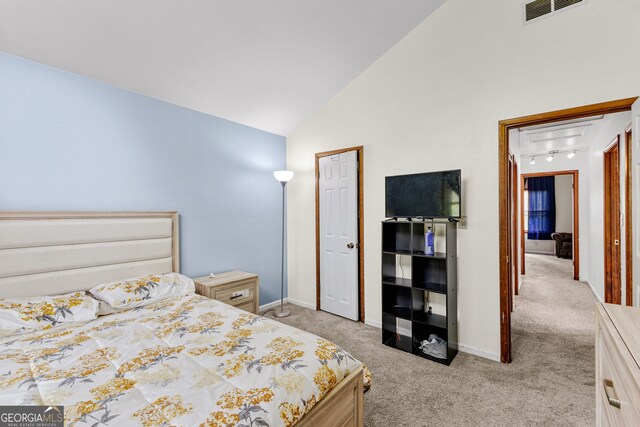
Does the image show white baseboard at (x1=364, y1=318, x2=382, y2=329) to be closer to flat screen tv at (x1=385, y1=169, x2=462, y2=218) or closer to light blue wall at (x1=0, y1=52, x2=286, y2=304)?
flat screen tv at (x1=385, y1=169, x2=462, y2=218)

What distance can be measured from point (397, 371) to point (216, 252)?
2.26 m

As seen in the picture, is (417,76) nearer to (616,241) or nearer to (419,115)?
(419,115)

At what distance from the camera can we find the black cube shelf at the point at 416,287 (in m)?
2.55

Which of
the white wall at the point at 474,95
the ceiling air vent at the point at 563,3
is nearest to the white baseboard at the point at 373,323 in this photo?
the white wall at the point at 474,95

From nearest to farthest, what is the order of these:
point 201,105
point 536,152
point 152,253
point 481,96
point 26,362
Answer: point 26,362
point 481,96
point 152,253
point 201,105
point 536,152

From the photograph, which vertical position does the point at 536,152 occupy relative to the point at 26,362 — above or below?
above

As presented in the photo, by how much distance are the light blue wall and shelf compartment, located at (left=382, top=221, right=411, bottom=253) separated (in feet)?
5.68

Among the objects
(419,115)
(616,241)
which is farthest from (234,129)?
(616,241)

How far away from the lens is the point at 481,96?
255 cm

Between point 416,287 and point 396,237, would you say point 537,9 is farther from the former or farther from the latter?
point 416,287

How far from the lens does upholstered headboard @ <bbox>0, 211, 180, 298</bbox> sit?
204 centimetres

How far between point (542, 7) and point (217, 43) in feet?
8.68

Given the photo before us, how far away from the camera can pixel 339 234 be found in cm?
356

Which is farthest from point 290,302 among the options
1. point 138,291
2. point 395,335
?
point 138,291
